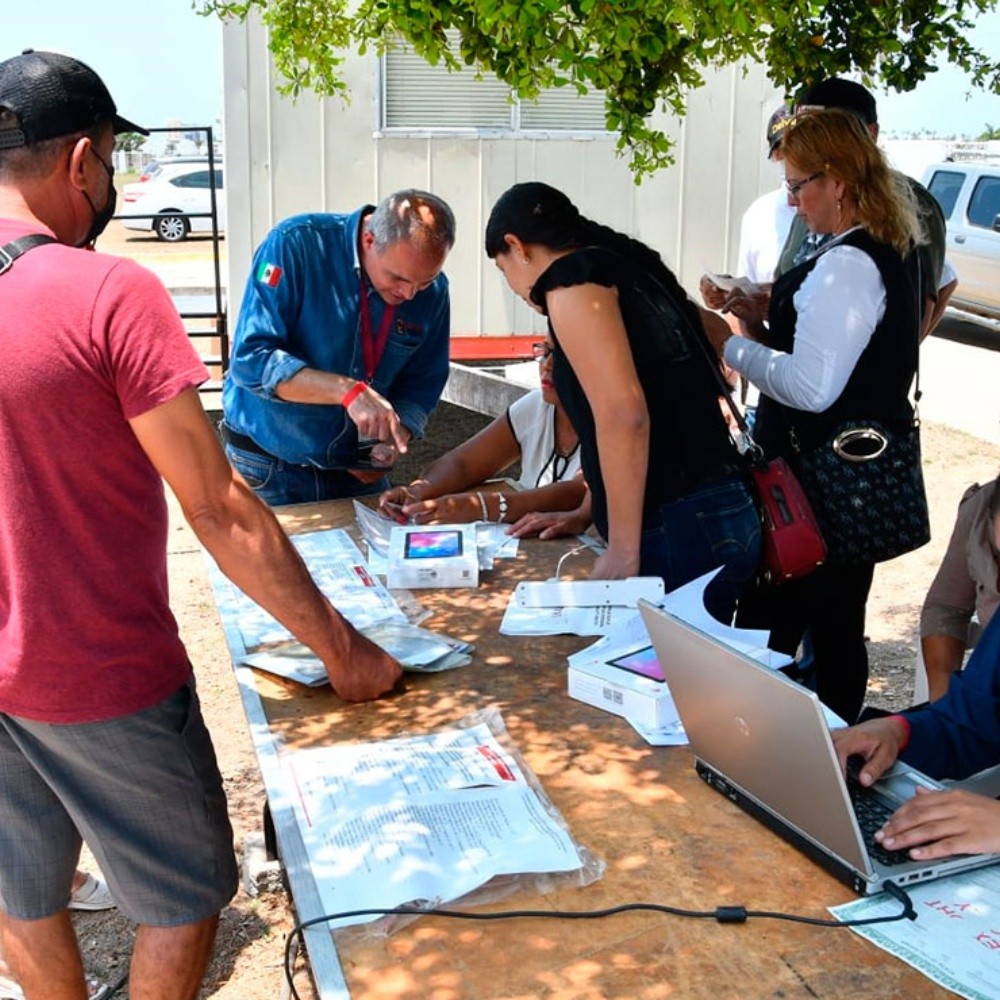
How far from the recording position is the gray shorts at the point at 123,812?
2.20 m

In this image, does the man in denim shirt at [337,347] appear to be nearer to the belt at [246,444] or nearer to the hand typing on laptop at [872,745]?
the belt at [246,444]

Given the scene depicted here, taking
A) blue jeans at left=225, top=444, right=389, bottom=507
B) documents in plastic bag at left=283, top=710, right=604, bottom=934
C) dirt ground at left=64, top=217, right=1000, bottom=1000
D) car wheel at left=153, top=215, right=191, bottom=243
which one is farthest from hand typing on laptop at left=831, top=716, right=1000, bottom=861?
car wheel at left=153, top=215, right=191, bottom=243

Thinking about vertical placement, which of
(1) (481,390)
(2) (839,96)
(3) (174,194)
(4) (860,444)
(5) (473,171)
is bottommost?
(1) (481,390)

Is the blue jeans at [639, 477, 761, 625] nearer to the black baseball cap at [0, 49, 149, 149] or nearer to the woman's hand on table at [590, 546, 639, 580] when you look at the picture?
the woman's hand on table at [590, 546, 639, 580]

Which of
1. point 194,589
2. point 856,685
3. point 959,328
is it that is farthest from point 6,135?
point 959,328

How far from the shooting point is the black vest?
10.9 feet

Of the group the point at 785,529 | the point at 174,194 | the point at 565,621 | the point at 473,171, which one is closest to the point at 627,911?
the point at 565,621

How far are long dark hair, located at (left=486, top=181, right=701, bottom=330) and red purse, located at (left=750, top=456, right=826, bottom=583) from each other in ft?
1.48

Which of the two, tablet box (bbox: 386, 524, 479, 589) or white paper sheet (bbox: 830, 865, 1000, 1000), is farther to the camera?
tablet box (bbox: 386, 524, 479, 589)

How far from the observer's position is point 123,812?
2232 mm

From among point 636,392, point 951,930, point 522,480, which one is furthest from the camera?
point 522,480

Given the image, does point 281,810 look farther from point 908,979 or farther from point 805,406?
point 805,406

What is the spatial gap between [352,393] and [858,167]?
1495mm

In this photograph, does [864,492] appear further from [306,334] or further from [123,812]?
[123,812]
